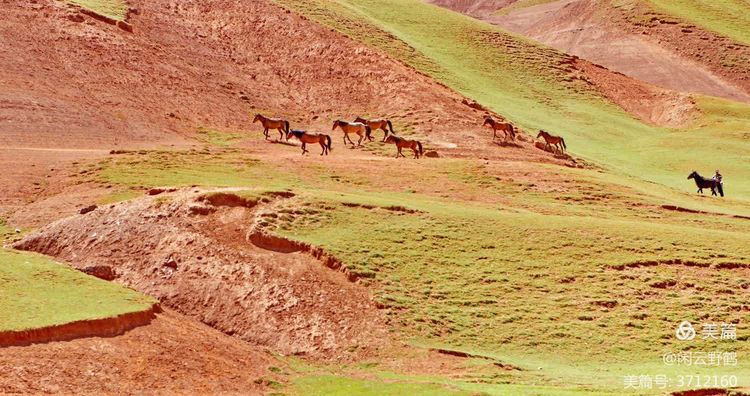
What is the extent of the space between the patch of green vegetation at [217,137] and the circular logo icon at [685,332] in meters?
19.0

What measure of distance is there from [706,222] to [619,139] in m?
18.4

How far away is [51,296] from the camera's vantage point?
1978 centimetres

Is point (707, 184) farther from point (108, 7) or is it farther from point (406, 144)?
point (108, 7)

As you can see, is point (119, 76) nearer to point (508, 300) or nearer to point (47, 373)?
point (508, 300)

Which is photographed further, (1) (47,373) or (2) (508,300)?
(2) (508,300)

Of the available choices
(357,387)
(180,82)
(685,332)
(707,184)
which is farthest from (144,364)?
(180,82)

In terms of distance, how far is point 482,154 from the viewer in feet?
126

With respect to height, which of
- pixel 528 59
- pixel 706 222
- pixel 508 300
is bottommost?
pixel 508 300

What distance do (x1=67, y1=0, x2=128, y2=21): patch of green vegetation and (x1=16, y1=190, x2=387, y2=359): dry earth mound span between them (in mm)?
21242

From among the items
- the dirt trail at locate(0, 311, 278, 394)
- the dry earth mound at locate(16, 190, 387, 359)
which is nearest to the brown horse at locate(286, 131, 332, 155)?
the dry earth mound at locate(16, 190, 387, 359)

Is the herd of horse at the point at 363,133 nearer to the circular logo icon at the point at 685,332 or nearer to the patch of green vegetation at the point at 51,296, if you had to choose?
the patch of green vegetation at the point at 51,296

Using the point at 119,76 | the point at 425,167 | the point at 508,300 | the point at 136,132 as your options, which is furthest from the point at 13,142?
the point at 508,300

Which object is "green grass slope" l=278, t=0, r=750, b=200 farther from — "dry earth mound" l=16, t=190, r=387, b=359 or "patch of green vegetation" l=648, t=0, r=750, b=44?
"dry earth mound" l=16, t=190, r=387, b=359

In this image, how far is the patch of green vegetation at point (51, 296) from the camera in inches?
728
